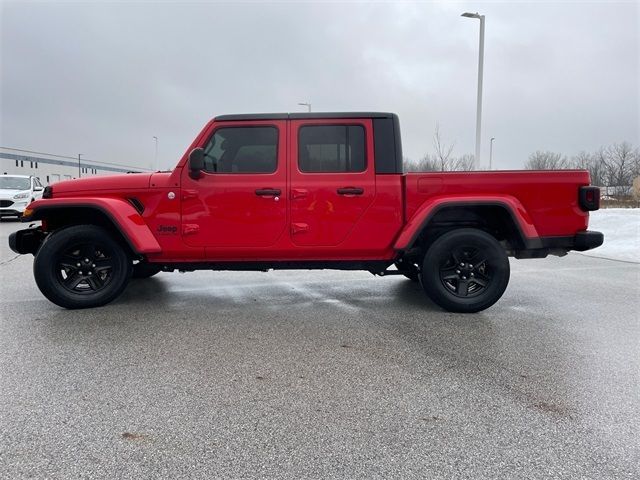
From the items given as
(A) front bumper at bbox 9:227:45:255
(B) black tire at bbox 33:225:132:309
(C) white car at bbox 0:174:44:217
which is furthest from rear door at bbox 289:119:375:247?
(C) white car at bbox 0:174:44:217

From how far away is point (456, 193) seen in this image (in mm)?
4668

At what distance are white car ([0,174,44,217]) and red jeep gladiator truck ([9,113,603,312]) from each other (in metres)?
13.0

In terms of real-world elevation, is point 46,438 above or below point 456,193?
below

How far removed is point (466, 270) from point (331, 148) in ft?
6.39

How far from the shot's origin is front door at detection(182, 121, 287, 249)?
468 cm

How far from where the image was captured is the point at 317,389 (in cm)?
296

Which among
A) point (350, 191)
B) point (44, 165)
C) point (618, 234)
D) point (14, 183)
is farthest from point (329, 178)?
point (44, 165)

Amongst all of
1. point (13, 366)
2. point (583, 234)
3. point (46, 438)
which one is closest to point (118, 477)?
point (46, 438)

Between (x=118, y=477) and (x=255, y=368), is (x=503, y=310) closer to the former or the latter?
(x=255, y=368)

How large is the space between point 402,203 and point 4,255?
806 cm

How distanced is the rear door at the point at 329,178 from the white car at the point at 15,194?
1437 cm

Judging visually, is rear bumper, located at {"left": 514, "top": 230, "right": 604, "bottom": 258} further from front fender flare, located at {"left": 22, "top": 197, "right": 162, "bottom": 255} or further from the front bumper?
the front bumper

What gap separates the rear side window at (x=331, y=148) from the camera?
15.7 ft

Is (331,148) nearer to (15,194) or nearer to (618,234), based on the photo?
(618,234)
